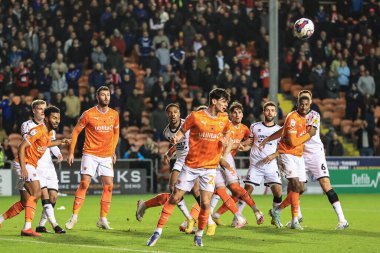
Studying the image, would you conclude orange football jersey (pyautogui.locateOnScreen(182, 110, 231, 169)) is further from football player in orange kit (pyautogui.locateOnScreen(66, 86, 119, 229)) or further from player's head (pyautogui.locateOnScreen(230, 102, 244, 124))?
player's head (pyautogui.locateOnScreen(230, 102, 244, 124))

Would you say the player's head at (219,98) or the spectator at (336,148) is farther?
the spectator at (336,148)

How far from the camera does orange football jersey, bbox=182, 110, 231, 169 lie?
13453 mm

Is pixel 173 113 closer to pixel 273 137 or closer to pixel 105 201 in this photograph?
pixel 273 137

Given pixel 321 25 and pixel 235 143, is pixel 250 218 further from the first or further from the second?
pixel 321 25

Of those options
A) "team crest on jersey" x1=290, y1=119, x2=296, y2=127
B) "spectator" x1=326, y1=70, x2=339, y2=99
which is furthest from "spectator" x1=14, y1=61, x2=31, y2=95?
"team crest on jersey" x1=290, y1=119, x2=296, y2=127

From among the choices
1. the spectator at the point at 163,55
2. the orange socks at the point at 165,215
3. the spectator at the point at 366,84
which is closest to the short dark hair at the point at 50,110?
the orange socks at the point at 165,215

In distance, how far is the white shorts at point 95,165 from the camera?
16500 mm

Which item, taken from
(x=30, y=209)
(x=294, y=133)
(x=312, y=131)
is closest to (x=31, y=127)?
(x=30, y=209)

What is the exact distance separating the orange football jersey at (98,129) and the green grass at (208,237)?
1305 mm

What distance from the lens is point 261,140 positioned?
675 inches

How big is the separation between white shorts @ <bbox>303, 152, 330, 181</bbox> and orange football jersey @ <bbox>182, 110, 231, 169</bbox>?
361cm

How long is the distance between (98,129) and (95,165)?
605 mm

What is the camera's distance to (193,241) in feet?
46.4

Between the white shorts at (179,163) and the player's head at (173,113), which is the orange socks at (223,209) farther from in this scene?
the player's head at (173,113)
